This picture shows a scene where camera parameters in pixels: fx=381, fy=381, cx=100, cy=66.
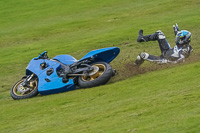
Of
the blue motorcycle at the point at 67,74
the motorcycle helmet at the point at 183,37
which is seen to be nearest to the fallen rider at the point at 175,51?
the motorcycle helmet at the point at 183,37

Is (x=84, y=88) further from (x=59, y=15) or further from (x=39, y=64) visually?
(x=59, y=15)

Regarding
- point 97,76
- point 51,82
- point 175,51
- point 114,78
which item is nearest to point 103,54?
point 97,76

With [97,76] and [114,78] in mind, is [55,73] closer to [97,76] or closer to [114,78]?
[97,76]

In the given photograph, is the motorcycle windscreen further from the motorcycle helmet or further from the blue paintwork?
the motorcycle helmet

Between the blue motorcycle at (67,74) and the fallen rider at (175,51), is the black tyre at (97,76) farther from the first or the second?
the fallen rider at (175,51)

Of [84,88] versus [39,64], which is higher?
[39,64]

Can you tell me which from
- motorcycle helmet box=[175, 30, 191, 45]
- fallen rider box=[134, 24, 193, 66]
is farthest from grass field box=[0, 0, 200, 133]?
motorcycle helmet box=[175, 30, 191, 45]

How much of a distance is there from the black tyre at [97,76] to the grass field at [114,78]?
0.22 m

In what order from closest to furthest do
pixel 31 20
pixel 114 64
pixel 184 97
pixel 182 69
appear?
pixel 184 97 < pixel 182 69 < pixel 114 64 < pixel 31 20

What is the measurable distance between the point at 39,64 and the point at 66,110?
3740 mm

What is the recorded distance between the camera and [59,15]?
1276 inches

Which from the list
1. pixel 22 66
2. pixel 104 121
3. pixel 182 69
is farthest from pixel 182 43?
pixel 22 66

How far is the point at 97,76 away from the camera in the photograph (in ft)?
37.8

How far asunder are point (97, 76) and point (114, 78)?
104 cm
